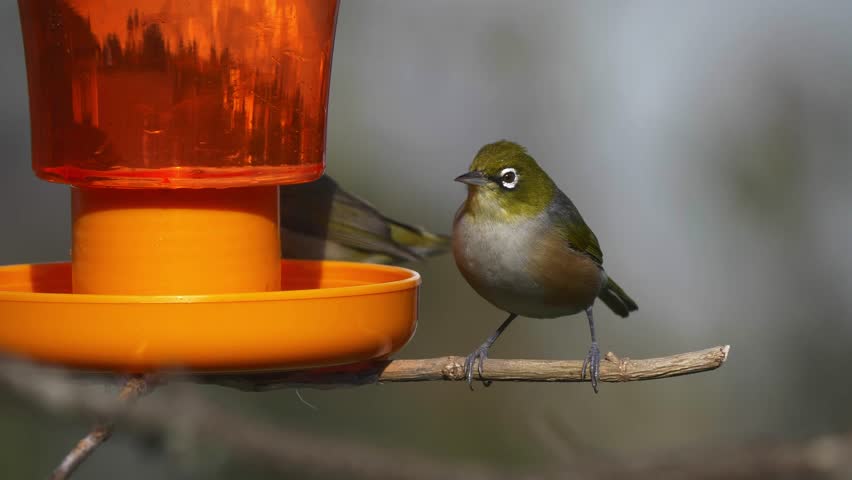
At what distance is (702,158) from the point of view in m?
8.73

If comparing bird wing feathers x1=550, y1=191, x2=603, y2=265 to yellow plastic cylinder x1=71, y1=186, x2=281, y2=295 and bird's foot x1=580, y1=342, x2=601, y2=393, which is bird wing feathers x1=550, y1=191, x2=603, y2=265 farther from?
yellow plastic cylinder x1=71, y1=186, x2=281, y2=295

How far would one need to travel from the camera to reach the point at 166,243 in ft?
11.2

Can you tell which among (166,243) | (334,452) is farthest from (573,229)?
(334,452)

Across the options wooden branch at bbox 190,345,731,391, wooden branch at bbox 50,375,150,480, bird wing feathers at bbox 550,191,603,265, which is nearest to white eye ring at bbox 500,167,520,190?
bird wing feathers at bbox 550,191,603,265

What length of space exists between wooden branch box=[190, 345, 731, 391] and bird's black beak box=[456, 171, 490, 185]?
4.89ft

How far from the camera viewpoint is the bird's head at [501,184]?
558 cm

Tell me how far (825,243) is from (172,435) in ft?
25.7

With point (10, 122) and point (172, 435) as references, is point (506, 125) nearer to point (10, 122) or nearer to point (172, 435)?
point (10, 122)

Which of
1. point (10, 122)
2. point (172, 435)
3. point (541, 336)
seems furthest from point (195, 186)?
point (541, 336)

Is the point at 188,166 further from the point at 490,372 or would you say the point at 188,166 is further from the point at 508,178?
the point at 508,178

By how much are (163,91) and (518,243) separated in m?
2.63

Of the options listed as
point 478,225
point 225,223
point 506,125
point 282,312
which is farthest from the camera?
point 506,125

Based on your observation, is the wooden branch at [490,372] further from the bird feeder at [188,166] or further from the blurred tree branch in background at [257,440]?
the blurred tree branch in background at [257,440]

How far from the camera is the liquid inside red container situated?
3.30 m
